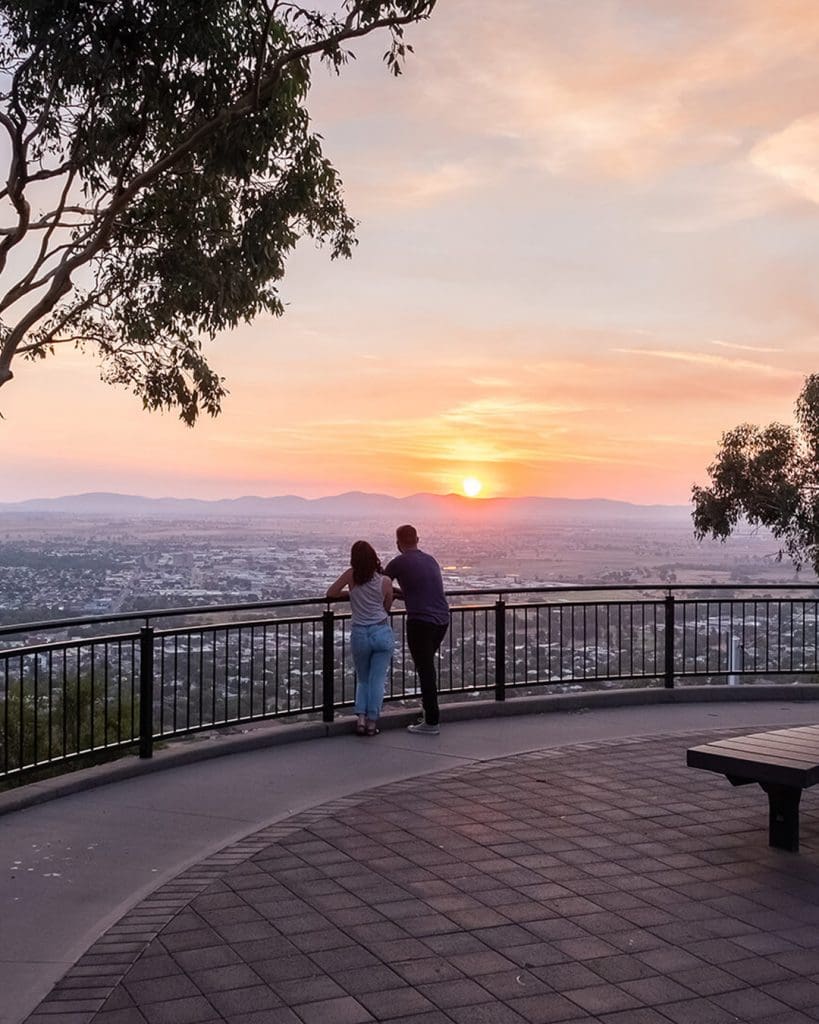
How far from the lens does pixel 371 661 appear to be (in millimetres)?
10750

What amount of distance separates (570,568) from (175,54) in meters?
38.4

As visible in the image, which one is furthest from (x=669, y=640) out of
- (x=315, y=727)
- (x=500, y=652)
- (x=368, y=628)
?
(x=315, y=727)

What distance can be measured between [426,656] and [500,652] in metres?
1.37

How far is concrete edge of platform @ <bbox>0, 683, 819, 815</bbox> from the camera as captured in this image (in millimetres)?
8531

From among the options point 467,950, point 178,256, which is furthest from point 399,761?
point 178,256

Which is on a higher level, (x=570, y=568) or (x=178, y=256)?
(x=178, y=256)

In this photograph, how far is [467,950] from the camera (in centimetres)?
523

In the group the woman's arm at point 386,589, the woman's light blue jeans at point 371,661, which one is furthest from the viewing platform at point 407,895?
the woman's arm at point 386,589

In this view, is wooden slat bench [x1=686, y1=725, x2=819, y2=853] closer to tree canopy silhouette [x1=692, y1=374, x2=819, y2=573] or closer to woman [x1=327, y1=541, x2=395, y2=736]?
woman [x1=327, y1=541, x2=395, y2=736]

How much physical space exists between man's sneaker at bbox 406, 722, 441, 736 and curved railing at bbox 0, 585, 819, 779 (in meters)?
0.71

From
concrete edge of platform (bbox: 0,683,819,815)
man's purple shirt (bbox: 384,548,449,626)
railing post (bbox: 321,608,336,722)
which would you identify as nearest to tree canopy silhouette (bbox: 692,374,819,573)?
concrete edge of platform (bbox: 0,683,819,815)

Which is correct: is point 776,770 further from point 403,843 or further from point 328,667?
point 328,667

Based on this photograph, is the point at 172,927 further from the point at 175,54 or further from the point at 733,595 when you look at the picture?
the point at 733,595

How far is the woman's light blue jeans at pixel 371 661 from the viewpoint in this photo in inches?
419
